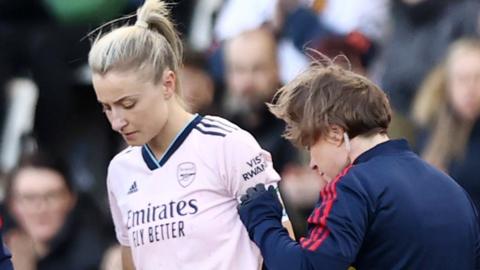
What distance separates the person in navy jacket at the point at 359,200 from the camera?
11.5ft

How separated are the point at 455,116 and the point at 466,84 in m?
0.16

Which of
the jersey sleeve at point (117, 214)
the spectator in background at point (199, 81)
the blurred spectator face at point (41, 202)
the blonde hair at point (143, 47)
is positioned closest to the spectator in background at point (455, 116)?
the spectator in background at point (199, 81)

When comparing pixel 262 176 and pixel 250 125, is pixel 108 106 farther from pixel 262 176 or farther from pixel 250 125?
pixel 250 125

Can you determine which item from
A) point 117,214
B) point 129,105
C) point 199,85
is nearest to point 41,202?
point 199,85

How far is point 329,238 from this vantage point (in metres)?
3.48

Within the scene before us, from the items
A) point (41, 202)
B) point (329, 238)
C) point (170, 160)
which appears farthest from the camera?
point (41, 202)

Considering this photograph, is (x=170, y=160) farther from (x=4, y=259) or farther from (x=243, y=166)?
(x=4, y=259)

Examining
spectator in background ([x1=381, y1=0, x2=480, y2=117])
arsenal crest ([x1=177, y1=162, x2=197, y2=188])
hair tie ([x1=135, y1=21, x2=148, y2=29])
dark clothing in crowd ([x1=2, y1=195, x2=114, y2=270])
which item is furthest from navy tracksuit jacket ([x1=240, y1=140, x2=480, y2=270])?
dark clothing in crowd ([x1=2, y1=195, x2=114, y2=270])

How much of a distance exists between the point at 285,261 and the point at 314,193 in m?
3.16

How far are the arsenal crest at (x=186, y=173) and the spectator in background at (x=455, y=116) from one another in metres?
2.56

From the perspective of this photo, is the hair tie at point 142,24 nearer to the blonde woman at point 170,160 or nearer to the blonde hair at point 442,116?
the blonde woman at point 170,160

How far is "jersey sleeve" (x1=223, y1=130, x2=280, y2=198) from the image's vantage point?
391 centimetres

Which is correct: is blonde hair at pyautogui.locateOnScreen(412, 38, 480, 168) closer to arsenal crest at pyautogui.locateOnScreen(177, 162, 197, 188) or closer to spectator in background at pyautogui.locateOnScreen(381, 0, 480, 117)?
spectator in background at pyautogui.locateOnScreen(381, 0, 480, 117)

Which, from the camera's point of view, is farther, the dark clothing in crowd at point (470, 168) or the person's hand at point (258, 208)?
the dark clothing in crowd at point (470, 168)
